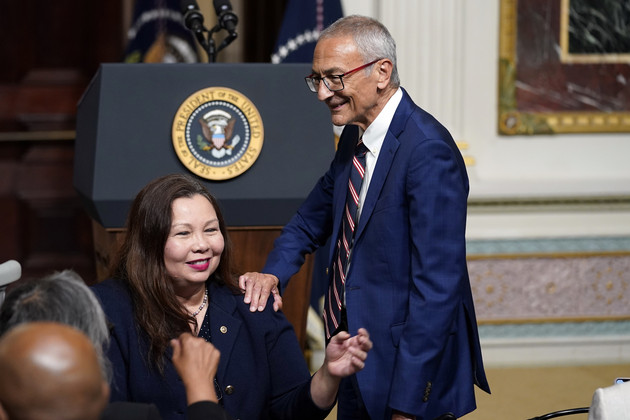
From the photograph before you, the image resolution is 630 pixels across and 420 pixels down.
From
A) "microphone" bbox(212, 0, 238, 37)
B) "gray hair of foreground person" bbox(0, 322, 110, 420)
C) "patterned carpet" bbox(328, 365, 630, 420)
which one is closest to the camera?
"gray hair of foreground person" bbox(0, 322, 110, 420)

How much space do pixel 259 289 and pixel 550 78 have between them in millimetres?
3012

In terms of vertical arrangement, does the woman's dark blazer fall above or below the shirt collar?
below

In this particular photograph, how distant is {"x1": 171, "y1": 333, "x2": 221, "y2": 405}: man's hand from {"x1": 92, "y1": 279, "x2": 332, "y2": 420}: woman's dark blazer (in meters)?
0.34

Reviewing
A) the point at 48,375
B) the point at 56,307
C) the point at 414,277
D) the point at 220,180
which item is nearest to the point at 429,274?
the point at 414,277

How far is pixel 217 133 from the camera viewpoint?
3.00 m

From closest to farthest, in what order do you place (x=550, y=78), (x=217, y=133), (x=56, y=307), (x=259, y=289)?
(x=56, y=307), (x=259, y=289), (x=217, y=133), (x=550, y=78)

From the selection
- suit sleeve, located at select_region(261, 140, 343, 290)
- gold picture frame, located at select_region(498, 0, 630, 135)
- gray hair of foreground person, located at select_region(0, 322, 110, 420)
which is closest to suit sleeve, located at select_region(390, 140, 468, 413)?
suit sleeve, located at select_region(261, 140, 343, 290)

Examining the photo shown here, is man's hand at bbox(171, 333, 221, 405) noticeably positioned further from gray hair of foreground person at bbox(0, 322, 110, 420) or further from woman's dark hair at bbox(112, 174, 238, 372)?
gray hair of foreground person at bbox(0, 322, 110, 420)

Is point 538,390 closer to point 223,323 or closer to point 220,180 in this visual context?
point 220,180

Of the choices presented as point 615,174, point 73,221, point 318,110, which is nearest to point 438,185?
point 318,110

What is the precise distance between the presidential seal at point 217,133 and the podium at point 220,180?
0.06 feet

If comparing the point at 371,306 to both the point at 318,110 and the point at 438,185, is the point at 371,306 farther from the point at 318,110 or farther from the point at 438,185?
the point at 318,110

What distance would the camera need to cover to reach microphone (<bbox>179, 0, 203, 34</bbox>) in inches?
126

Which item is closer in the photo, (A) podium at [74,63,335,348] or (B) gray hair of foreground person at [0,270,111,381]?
(B) gray hair of foreground person at [0,270,111,381]
